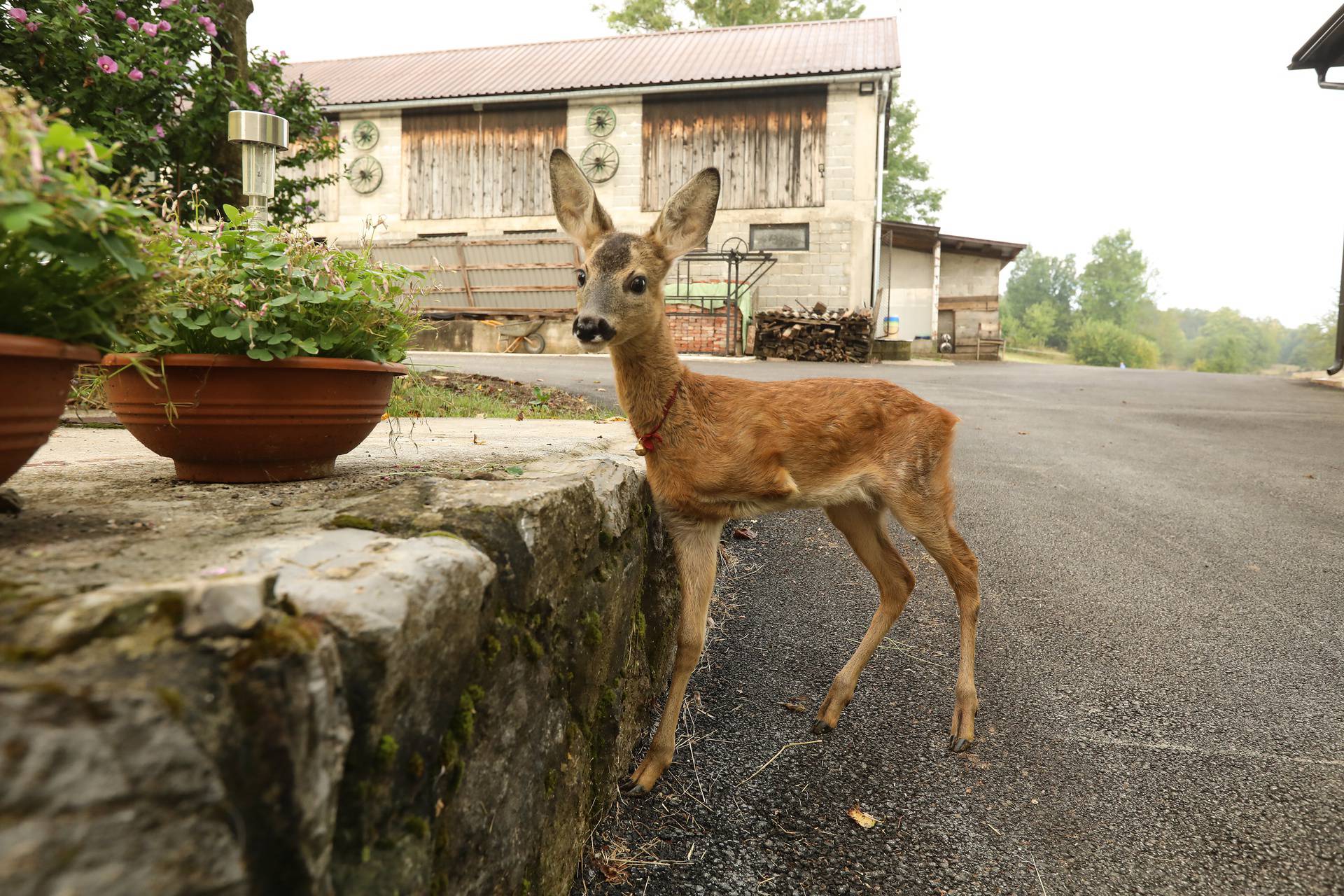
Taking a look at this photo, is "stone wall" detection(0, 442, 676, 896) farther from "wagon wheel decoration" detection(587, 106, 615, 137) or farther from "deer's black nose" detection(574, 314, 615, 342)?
"wagon wheel decoration" detection(587, 106, 615, 137)

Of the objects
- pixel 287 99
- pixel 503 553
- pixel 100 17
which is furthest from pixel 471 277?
pixel 503 553

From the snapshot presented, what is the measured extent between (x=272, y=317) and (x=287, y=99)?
7007 millimetres

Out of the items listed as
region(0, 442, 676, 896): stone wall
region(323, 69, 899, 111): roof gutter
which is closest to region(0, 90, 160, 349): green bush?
region(0, 442, 676, 896): stone wall

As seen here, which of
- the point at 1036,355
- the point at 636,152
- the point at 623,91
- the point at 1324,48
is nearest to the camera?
the point at 1324,48

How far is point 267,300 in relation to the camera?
7.09 feet

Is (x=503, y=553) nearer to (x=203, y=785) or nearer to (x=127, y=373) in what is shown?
(x=203, y=785)

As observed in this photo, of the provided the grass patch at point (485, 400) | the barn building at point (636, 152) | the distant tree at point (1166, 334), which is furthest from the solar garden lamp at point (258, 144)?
the distant tree at point (1166, 334)

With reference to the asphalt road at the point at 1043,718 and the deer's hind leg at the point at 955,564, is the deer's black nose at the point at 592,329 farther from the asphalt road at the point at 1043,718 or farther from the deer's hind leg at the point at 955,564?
the asphalt road at the point at 1043,718

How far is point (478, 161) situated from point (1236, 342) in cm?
9396

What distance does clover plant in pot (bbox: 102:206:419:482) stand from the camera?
6.86ft

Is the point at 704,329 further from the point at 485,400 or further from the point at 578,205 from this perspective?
the point at 578,205

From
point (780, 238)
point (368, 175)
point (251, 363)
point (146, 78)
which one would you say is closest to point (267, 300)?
point (251, 363)

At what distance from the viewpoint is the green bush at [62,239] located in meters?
1.22

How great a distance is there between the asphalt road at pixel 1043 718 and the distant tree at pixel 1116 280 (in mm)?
90330
